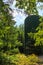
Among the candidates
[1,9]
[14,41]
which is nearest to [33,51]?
[14,41]

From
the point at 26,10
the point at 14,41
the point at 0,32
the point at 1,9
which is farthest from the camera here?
the point at 14,41

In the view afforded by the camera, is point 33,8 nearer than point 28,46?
Yes

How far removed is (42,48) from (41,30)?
16108 millimetres

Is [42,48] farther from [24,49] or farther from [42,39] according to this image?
[42,39]

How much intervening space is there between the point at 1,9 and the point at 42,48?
18.7 m

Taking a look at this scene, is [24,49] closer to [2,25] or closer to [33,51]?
[33,51]

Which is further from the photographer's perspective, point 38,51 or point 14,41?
point 38,51

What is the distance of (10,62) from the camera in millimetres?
11805

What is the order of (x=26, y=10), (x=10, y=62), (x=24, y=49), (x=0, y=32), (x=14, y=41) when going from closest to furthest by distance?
(x=26, y=10), (x=0, y=32), (x=10, y=62), (x=14, y=41), (x=24, y=49)

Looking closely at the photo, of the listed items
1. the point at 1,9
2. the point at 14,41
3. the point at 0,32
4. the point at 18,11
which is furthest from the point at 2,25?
the point at 14,41

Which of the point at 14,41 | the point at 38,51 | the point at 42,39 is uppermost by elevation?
the point at 42,39

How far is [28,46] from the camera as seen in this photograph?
90.1 ft

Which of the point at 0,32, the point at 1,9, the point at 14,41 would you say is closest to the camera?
the point at 1,9

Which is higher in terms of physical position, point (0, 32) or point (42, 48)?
point (0, 32)
